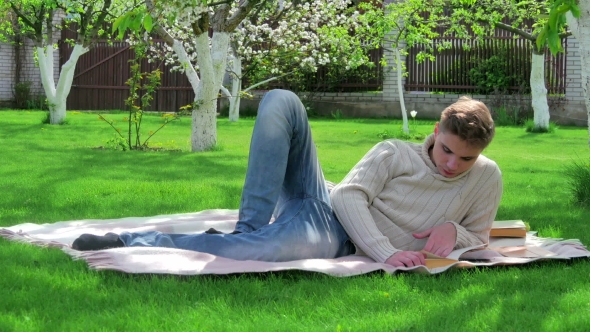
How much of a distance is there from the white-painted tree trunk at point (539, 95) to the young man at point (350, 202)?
12206 millimetres

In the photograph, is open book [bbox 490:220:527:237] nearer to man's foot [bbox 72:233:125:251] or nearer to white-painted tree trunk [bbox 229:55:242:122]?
man's foot [bbox 72:233:125:251]

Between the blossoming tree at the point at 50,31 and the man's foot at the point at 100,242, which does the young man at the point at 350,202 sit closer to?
the man's foot at the point at 100,242

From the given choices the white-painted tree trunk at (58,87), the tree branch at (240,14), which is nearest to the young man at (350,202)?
the tree branch at (240,14)

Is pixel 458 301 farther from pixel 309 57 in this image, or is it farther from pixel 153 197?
pixel 309 57

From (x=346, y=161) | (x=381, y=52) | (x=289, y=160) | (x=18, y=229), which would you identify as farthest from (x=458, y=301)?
(x=381, y=52)

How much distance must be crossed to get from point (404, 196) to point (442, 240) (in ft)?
0.87

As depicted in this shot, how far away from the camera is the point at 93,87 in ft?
74.5

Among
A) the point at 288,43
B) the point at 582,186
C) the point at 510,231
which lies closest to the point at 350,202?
the point at 510,231

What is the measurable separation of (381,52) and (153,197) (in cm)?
1453

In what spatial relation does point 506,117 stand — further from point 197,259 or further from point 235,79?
point 197,259

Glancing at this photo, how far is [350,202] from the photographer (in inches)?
152

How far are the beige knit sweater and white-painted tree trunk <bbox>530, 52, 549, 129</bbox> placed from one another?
12.2 metres

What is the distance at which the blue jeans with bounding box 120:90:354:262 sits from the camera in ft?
12.7

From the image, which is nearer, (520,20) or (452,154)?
(452,154)
